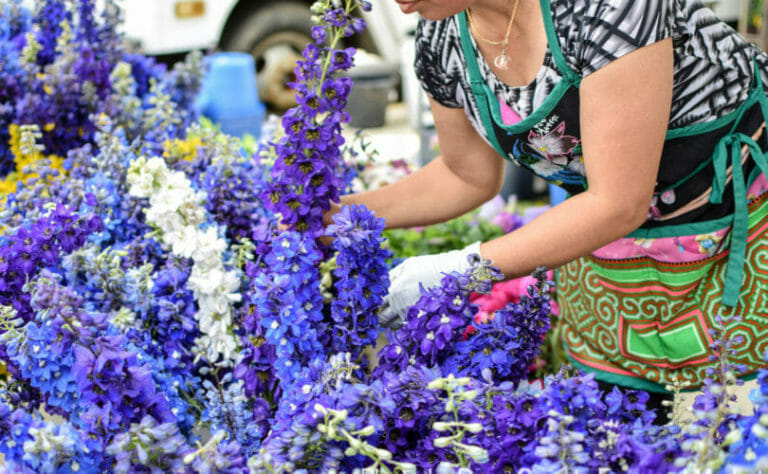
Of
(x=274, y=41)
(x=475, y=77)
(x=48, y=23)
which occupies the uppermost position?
(x=274, y=41)

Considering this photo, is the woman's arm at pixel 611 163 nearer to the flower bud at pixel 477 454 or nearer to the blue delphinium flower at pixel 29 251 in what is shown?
the flower bud at pixel 477 454

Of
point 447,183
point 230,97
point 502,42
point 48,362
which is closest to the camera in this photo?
point 48,362

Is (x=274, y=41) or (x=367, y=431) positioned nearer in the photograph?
(x=367, y=431)

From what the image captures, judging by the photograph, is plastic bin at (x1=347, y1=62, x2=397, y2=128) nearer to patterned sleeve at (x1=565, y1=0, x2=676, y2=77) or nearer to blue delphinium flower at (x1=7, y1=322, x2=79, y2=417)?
patterned sleeve at (x1=565, y1=0, x2=676, y2=77)

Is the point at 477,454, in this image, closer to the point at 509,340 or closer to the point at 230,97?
the point at 509,340

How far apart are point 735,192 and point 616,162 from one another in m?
0.38

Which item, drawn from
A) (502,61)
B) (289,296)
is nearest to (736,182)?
(502,61)

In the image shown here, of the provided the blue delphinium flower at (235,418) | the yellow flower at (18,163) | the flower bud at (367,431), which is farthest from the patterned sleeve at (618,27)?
the yellow flower at (18,163)

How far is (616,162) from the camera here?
111cm

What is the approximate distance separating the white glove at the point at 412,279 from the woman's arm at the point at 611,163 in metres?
0.08

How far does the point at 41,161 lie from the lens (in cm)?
161

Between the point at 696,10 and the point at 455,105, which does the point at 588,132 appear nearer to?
the point at 696,10

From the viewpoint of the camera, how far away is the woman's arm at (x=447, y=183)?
5.05 feet

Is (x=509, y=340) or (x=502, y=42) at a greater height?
(x=502, y=42)
